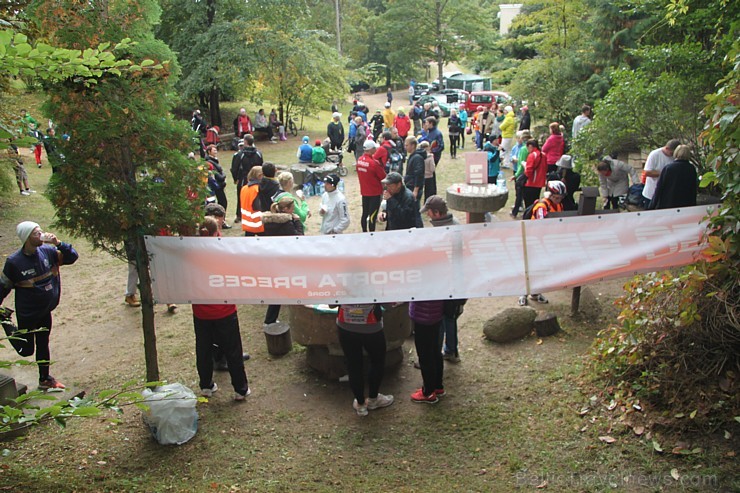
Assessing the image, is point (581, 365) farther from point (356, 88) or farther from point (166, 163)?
point (356, 88)

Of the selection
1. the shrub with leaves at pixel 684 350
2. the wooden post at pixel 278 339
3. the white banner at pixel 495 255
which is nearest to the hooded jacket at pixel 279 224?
the wooden post at pixel 278 339

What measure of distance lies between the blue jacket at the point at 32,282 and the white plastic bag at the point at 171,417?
65.0 inches

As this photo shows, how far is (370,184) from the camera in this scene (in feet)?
36.0

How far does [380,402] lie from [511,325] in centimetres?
208

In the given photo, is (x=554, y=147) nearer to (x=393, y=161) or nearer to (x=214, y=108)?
(x=393, y=161)

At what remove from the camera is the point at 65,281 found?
10.2 meters

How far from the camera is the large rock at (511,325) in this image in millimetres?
7504

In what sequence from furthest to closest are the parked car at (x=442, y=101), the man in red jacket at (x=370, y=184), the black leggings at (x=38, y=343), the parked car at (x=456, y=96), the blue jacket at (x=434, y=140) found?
the parked car at (x=456, y=96), the parked car at (x=442, y=101), the blue jacket at (x=434, y=140), the man in red jacket at (x=370, y=184), the black leggings at (x=38, y=343)

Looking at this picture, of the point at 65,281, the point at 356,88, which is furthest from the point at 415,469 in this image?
the point at 356,88

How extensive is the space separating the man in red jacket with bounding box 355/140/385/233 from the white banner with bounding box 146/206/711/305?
196 inches

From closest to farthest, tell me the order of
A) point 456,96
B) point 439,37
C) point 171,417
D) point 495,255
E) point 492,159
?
point 171,417 → point 495,255 → point 492,159 → point 456,96 → point 439,37

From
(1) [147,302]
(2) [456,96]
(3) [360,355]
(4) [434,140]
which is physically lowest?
(3) [360,355]

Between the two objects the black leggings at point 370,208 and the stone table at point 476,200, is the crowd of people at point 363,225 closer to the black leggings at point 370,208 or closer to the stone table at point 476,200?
the black leggings at point 370,208

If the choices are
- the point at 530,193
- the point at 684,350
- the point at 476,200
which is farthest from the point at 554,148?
the point at 684,350
